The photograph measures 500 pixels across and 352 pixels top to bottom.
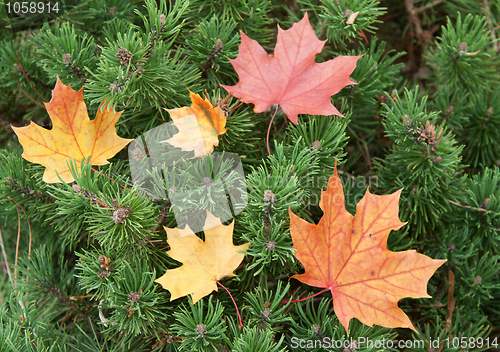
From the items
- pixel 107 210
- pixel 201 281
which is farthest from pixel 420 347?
pixel 107 210

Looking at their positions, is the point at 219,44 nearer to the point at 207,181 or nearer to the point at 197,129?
the point at 197,129

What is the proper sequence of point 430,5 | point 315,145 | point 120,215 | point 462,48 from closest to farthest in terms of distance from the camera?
1. point 120,215
2. point 315,145
3. point 462,48
4. point 430,5

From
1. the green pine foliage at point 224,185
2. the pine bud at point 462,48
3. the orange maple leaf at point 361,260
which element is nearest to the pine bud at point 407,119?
the green pine foliage at point 224,185

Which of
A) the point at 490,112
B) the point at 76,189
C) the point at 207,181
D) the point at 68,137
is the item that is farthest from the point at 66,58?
the point at 490,112

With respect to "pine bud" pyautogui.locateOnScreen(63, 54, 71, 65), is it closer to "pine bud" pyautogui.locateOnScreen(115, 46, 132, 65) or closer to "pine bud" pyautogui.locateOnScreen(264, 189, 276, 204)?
"pine bud" pyautogui.locateOnScreen(115, 46, 132, 65)

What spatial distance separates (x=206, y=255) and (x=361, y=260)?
1.00 feet

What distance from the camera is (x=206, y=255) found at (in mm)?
720

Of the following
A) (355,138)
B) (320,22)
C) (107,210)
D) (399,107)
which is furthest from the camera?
(355,138)

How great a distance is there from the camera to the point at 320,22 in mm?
899

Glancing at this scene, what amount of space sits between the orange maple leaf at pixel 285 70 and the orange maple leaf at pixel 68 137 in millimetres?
283

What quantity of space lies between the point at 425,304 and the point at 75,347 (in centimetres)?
83

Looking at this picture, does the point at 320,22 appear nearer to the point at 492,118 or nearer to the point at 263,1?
the point at 263,1

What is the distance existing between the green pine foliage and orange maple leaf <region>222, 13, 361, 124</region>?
0.05 meters

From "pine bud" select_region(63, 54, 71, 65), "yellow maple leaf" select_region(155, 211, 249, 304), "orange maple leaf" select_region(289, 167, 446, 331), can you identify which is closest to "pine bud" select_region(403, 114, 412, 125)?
"orange maple leaf" select_region(289, 167, 446, 331)
